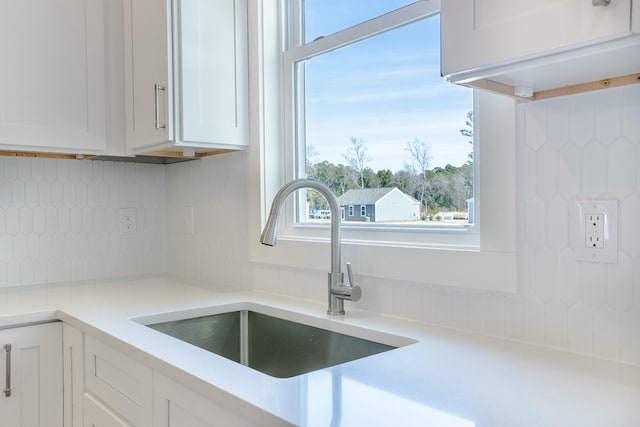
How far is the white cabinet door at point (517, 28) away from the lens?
73 cm

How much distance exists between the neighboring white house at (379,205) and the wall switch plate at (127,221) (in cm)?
112

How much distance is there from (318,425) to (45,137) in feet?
5.16

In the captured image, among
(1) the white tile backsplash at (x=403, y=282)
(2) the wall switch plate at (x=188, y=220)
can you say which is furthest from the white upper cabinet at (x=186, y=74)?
(2) the wall switch plate at (x=188, y=220)

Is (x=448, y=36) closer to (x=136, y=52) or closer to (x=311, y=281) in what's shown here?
(x=311, y=281)

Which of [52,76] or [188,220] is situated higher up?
[52,76]

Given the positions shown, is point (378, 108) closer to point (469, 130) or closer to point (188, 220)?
point (469, 130)

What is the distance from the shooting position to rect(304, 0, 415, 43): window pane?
165 centimetres

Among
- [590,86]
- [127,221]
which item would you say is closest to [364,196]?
[590,86]

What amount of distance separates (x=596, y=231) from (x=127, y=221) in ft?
6.43

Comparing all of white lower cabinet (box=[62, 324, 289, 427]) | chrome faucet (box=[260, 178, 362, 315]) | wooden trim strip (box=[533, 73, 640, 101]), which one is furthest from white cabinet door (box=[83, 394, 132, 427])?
wooden trim strip (box=[533, 73, 640, 101])

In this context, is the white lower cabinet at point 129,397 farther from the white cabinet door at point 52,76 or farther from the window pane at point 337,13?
the window pane at point 337,13

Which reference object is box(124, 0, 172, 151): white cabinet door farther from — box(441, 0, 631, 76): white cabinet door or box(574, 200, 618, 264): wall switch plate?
box(574, 200, 618, 264): wall switch plate

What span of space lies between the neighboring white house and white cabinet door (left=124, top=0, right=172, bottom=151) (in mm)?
631

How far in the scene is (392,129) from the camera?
1.62 metres
